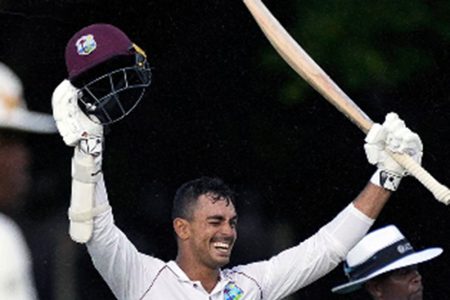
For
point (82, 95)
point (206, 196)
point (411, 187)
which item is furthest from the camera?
point (411, 187)

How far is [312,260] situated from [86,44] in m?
1.12

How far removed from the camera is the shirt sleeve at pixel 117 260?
5594 mm

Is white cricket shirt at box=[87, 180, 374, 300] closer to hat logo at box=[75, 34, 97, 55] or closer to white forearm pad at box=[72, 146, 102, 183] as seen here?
white forearm pad at box=[72, 146, 102, 183]

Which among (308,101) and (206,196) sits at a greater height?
(308,101)

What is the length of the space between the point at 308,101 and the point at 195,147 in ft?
1.70

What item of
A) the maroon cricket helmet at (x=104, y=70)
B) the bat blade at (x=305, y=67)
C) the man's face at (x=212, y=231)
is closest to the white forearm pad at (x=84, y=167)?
the maroon cricket helmet at (x=104, y=70)

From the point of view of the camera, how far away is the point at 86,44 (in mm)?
5590

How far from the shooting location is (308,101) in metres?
7.04

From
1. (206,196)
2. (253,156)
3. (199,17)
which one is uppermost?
(199,17)

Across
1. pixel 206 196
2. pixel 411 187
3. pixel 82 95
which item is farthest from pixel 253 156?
pixel 82 95

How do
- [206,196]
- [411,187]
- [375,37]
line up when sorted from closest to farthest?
[206,196] < [375,37] < [411,187]

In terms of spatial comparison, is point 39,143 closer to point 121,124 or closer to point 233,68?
point 121,124

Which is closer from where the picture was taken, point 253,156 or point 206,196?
point 206,196

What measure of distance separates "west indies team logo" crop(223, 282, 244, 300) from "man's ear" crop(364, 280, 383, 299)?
24.2 inches
